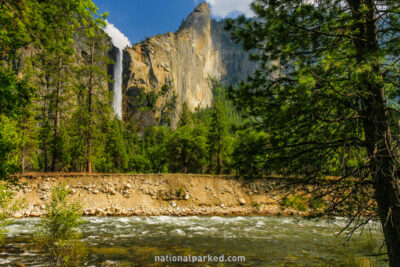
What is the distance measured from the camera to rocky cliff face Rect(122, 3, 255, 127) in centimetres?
11025

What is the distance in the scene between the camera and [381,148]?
3787mm

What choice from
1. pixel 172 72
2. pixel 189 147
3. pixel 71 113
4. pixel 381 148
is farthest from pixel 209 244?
pixel 172 72

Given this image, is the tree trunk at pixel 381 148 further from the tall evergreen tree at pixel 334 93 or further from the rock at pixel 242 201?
the rock at pixel 242 201

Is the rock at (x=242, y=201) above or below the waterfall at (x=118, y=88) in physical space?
below

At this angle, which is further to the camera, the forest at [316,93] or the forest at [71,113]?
the forest at [71,113]

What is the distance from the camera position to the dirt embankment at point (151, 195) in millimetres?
19250

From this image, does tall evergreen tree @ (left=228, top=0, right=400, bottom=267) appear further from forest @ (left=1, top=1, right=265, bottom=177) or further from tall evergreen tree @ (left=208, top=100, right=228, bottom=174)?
tall evergreen tree @ (left=208, top=100, right=228, bottom=174)

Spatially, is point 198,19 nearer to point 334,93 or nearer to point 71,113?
point 71,113

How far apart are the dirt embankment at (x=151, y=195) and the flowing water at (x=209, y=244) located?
436cm

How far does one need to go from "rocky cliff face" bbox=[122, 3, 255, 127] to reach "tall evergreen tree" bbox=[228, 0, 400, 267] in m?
80.9

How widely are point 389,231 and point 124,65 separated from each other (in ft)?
395

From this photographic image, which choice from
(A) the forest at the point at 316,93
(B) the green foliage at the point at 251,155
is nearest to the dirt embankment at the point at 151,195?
(A) the forest at the point at 316,93

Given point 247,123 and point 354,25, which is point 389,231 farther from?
point 354,25

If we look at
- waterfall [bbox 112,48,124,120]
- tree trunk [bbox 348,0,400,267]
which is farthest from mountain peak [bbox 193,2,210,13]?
tree trunk [bbox 348,0,400,267]
